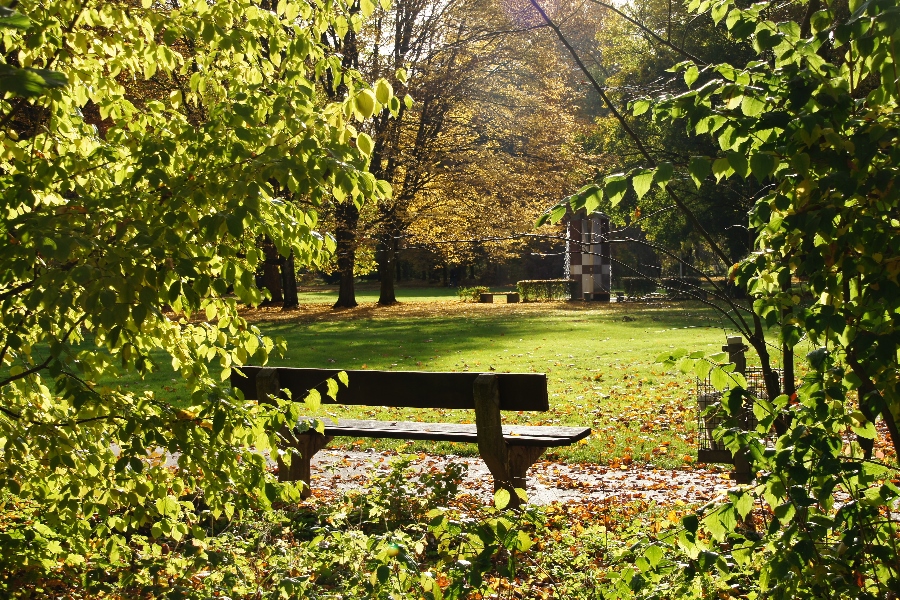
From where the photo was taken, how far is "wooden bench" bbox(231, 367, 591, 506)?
5.40m

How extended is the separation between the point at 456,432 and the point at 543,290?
99.3 ft

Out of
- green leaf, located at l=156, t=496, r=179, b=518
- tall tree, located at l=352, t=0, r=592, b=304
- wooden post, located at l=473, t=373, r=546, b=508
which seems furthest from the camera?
tall tree, located at l=352, t=0, r=592, b=304

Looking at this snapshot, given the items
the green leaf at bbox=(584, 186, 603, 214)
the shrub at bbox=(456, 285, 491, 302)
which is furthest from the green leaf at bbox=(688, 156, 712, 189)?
the shrub at bbox=(456, 285, 491, 302)

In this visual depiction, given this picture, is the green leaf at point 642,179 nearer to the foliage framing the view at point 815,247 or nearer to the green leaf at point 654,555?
the foliage framing the view at point 815,247

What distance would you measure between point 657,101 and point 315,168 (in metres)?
1.11

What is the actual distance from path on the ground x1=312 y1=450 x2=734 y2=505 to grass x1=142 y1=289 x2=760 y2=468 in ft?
1.09

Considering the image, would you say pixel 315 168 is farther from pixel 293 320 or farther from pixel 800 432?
pixel 293 320

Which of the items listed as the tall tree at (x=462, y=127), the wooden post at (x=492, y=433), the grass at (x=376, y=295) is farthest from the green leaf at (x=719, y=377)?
the grass at (x=376, y=295)

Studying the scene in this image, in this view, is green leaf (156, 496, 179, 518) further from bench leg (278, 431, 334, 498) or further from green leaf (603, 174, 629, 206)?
bench leg (278, 431, 334, 498)

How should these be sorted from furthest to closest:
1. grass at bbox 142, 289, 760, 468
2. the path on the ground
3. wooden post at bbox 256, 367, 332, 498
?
grass at bbox 142, 289, 760, 468 < the path on the ground < wooden post at bbox 256, 367, 332, 498

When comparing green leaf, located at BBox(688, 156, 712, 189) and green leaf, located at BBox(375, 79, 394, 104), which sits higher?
green leaf, located at BBox(375, 79, 394, 104)

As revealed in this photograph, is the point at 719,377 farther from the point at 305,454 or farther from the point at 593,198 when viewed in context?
the point at 305,454

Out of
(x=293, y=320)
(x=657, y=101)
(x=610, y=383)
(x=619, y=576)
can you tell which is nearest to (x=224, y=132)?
(x=657, y=101)

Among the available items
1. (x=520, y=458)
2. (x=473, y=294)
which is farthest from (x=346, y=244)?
(x=520, y=458)
